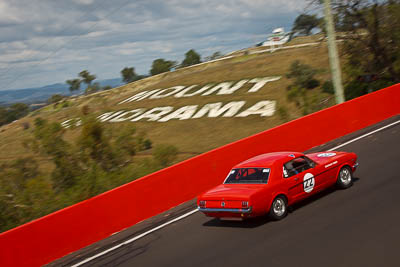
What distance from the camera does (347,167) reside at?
35.4ft

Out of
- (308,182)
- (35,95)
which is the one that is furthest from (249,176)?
(35,95)

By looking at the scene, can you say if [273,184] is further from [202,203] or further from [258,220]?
[202,203]

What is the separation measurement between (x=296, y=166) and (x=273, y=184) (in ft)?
3.09

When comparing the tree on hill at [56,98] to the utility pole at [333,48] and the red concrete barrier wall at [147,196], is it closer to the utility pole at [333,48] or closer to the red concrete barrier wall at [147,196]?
the red concrete barrier wall at [147,196]

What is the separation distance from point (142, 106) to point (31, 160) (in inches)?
1083

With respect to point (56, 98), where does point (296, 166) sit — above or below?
below

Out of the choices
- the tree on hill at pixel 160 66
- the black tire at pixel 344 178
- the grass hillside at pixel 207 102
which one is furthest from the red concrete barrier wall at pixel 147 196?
the tree on hill at pixel 160 66

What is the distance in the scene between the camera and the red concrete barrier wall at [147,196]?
32.2 feet

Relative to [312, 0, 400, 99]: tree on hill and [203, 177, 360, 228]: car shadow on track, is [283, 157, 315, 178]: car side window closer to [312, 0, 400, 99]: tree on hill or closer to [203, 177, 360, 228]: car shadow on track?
[203, 177, 360, 228]: car shadow on track

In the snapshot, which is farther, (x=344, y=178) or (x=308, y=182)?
(x=344, y=178)

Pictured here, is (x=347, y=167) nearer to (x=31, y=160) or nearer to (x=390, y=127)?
(x=390, y=127)

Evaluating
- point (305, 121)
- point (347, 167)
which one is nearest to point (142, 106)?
point (305, 121)

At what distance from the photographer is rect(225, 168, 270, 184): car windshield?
959 centimetres

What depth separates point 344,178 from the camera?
421 inches
